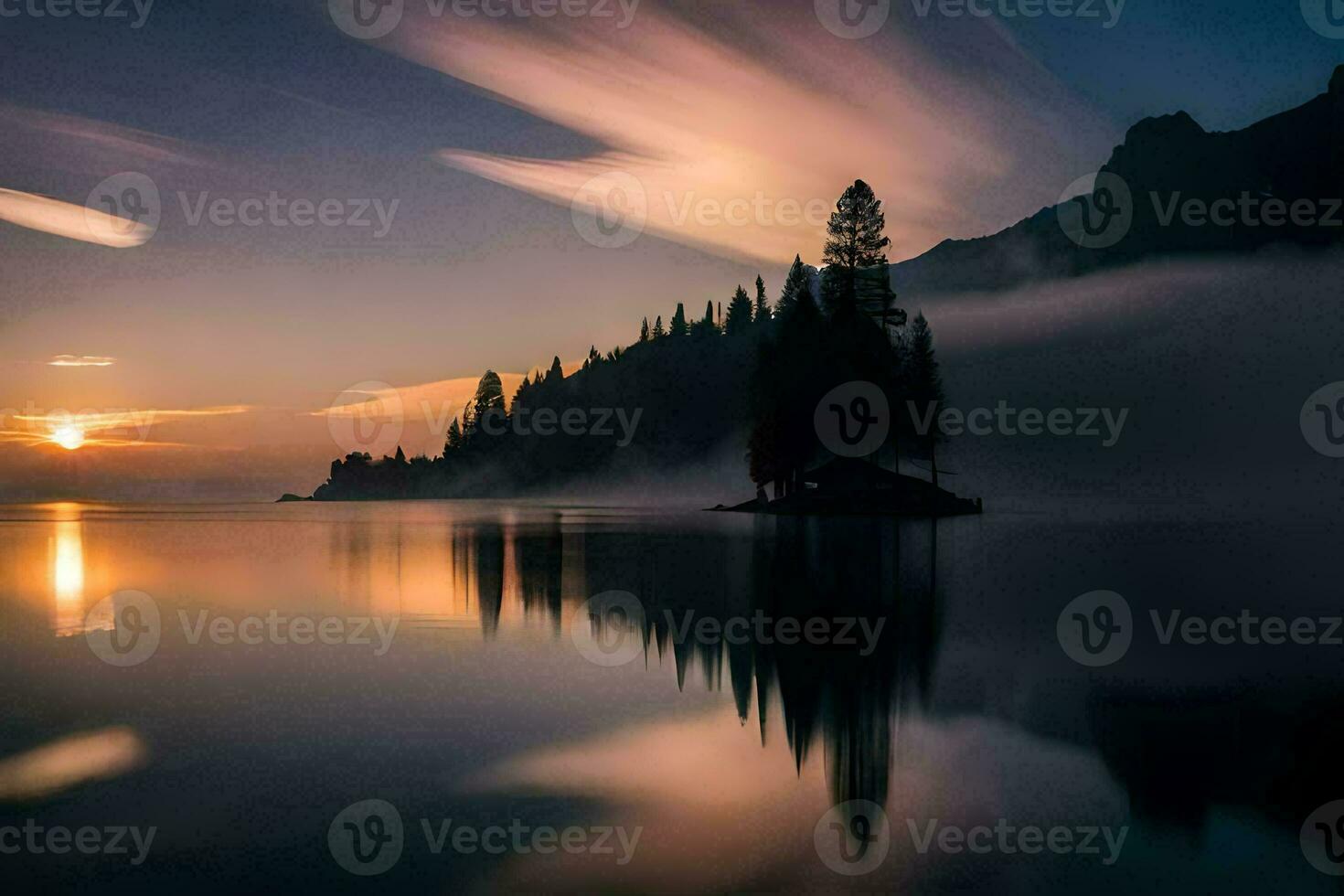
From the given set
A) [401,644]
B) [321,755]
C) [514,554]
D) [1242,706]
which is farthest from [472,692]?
[514,554]

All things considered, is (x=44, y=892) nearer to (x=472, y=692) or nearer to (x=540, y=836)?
(x=540, y=836)

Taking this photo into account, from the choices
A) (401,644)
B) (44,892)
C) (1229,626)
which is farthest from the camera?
(1229,626)

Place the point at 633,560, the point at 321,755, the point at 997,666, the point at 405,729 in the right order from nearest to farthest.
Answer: the point at 321,755 < the point at 405,729 < the point at 997,666 < the point at 633,560

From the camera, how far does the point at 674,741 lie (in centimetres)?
1215

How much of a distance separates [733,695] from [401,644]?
9099 mm

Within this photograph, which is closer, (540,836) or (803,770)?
(540,836)

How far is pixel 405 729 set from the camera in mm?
13039
